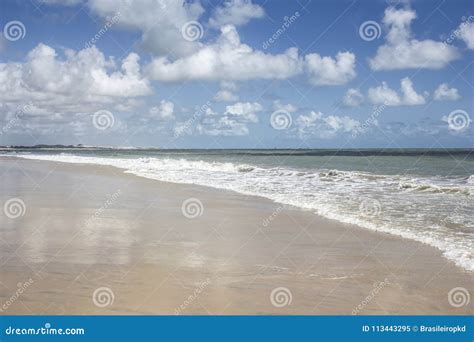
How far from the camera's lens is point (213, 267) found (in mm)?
6445

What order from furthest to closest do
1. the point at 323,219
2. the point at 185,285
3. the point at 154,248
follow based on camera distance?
the point at 323,219, the point at 154,248, the point at 185,285

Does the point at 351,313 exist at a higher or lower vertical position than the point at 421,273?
lower

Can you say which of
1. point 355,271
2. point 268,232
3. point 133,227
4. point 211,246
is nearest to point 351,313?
point 355,271

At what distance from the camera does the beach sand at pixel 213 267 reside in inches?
203

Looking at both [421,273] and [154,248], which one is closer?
[421,273]

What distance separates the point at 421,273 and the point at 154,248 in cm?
395

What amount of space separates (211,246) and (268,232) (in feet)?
5.26

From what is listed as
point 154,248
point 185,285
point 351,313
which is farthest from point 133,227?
point 351,313

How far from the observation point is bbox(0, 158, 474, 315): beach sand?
203 inches

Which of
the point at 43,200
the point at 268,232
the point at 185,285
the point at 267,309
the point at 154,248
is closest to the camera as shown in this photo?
the point at 267,309

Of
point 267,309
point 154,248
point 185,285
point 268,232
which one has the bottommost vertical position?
point 267,309

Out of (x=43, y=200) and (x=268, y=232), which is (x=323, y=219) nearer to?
(x=268, y=232)

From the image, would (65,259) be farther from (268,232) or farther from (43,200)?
(43,200)

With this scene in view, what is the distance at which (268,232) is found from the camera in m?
8.96
